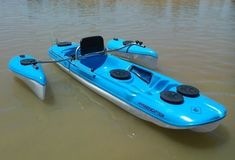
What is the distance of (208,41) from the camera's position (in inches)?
455

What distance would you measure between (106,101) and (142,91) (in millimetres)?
1093

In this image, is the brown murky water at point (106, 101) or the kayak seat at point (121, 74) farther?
the kayak seat at point (121, 74)

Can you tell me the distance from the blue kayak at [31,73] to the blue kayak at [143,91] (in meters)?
1.00

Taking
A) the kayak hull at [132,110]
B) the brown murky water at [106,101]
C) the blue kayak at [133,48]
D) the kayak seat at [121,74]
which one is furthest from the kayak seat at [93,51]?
the kayak seat at [121,74]

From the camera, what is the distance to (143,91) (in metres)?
5.96

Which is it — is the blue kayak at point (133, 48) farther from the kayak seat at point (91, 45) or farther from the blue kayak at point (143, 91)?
the blue kayak at point (143, 91)

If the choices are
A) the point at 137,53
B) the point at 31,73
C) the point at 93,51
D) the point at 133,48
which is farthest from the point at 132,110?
the point at 133,48

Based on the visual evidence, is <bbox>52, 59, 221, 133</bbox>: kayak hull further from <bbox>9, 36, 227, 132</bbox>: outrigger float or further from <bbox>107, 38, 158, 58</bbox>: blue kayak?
<bbox>107, 38, 158, 58</bbox>: blue kayak

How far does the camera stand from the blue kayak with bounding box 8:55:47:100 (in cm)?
647

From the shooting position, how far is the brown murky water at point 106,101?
201 inches

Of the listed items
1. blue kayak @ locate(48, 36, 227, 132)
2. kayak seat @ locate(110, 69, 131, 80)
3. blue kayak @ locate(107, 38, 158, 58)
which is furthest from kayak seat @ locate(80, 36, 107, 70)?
kayak seat @ locate(110, 69, 131, 80)

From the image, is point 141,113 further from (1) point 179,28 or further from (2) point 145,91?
(1) point 179,28

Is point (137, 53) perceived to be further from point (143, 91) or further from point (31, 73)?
point (31, 73)

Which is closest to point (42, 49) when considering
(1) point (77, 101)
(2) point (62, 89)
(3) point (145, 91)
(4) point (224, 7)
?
(2) point (62, 89)
